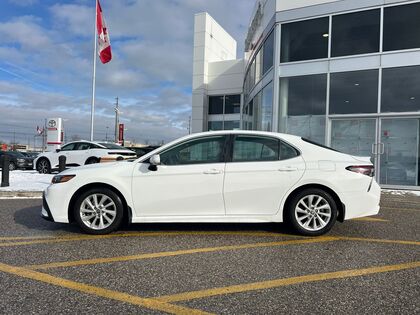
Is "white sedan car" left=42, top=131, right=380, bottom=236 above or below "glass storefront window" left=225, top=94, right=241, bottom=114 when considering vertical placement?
below

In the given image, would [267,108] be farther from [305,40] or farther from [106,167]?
[106,167]

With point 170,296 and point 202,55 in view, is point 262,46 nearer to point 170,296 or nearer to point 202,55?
point 202,55

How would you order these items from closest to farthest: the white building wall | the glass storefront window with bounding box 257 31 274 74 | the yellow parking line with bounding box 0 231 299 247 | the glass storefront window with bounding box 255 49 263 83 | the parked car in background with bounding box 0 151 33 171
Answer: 1. the yellow parking line with bounding box 0 231 299 247
2. the glass storefront window with bounding box 257 31 274 74
3. the glass storefront window with bounding box 255 49 263 83
4. the parked car in background with bounding box 0 151 33 171
5. the white building wall

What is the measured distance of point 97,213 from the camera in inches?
209

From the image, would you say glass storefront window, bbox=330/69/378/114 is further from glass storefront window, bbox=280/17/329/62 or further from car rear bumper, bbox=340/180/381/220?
car rear bumper, bbox=340/180/381/220

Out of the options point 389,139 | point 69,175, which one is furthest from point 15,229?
point 389,139

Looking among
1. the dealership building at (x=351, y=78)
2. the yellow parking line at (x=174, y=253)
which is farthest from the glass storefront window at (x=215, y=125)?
the yellow parking line at (x=174, y=253)

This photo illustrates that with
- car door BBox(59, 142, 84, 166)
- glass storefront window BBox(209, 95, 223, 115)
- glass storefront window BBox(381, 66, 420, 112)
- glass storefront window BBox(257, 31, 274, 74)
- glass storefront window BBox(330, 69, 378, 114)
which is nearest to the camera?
glass storefront window BBox(381, 66, 420, 112)

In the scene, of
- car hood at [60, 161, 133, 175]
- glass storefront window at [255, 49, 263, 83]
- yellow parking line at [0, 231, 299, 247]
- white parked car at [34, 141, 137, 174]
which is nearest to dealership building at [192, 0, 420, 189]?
glass storefront window at [255, 49, 263, 83]

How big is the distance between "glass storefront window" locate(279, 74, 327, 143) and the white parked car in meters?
6.06

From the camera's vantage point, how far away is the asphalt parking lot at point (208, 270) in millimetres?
3090

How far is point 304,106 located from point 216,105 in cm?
1526

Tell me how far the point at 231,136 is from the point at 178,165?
0.90 meters

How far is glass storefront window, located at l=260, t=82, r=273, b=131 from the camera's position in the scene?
14098 millimetres
